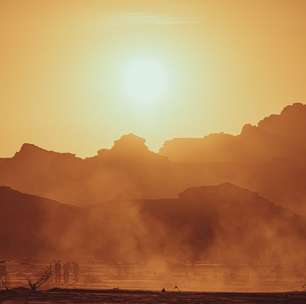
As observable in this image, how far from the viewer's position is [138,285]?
110 metres

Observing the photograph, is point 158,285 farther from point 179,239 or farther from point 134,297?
point 179,239

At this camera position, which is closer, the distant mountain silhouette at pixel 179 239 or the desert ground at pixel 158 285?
the desert ground at pixel 158 285

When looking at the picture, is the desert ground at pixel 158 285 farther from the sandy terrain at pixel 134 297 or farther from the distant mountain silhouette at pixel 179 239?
the distant mountain silhouette at pixel 179 239

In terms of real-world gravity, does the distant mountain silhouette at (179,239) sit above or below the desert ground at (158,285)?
above

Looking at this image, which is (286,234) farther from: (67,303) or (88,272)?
(67,303)

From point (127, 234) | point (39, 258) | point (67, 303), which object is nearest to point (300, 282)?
point (67, 303)

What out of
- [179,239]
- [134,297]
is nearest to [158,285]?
[134,297]

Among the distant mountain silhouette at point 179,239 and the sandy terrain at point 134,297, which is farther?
the distant mountain silhouette at point 179,239

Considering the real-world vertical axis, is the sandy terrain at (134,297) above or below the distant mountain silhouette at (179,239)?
below

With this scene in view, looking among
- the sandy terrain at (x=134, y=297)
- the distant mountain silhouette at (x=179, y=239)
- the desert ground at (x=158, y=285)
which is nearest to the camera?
the sandy terrain at (x=134, y=297)

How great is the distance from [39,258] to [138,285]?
67.5 metres

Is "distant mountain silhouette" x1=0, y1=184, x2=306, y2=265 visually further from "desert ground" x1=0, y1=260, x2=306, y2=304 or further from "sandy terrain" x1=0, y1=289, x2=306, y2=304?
"sandy terrain" x1=0, y1=289, x2=306, y2=304

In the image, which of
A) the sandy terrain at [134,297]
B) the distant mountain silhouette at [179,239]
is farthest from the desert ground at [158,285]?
the distant mountain silhouette at [179,239]

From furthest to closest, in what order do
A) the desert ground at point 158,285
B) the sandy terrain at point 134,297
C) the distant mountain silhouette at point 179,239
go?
the distant mountain silhouette at point 179,239 < the desert ground at point 158,285 < the sandy terrain at point 134,297
